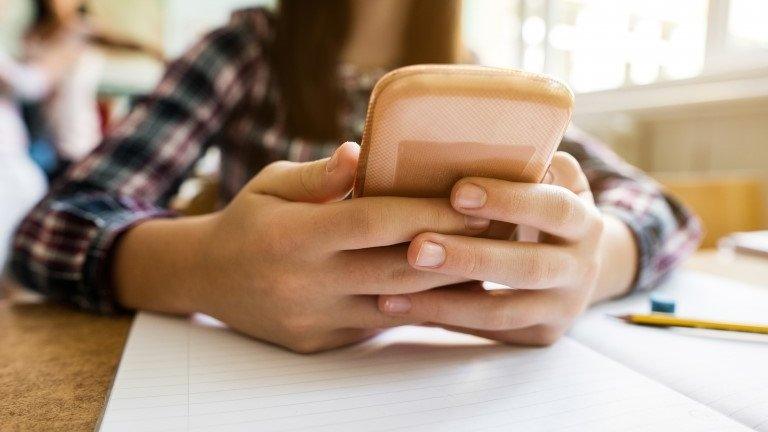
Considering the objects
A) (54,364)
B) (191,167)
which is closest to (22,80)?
(191,167)

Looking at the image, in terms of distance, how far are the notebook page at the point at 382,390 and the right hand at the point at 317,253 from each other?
22 mm

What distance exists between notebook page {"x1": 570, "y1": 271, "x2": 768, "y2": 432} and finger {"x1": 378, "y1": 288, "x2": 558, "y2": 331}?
7 centimetres

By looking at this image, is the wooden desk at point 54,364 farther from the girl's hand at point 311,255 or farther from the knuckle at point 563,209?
the knuckle at point 563,209

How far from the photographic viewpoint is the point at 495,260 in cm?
30

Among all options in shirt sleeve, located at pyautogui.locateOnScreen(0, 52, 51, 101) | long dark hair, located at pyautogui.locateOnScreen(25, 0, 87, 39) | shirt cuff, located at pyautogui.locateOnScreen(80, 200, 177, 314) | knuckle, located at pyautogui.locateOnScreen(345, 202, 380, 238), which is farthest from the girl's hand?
long dark hair, located at pyautogui.locateOnScreen(25, 0, 87, 39)

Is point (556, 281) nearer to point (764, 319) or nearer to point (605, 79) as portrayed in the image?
point (764, 319)

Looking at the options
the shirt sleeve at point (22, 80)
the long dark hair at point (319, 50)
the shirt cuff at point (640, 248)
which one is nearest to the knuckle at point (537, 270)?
the shirt cuff at point (640, 248)

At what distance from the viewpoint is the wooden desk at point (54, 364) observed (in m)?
0.24

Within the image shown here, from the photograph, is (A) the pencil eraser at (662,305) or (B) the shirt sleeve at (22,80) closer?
(A) the pencil eraser at (662,305)

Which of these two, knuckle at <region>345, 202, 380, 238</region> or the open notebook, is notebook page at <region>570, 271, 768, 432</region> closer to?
the open notebook

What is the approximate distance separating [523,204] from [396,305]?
101 mm

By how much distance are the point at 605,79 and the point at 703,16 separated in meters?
0.36

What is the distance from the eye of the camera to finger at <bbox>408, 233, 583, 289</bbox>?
28 cm

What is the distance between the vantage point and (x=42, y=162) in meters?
1.55
